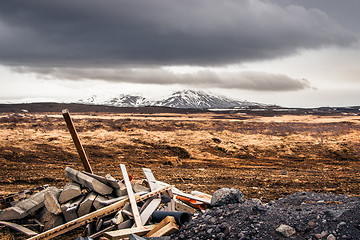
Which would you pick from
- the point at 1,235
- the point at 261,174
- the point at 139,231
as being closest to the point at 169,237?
the point at 139,231

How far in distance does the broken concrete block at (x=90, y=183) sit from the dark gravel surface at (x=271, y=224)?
234cm

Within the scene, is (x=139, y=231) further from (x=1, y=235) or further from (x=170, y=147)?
(x=170, y=147)

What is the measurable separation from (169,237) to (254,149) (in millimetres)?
16905

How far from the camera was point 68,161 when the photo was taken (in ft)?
56.4

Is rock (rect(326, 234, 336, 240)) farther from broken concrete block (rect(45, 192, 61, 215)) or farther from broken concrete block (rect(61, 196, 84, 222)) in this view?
broken concrete block (rect(45, 192, 61, 215))

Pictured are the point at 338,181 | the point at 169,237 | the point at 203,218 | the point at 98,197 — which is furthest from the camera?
the point at 338,181

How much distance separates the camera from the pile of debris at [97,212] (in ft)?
19.5

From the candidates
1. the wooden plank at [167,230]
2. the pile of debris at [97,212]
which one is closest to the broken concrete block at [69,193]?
the pile of debris at [97,212]

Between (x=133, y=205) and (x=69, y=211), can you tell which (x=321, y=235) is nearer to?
(x=133, y=205)

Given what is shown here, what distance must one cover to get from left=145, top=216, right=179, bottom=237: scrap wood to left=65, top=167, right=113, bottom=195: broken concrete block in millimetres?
1832

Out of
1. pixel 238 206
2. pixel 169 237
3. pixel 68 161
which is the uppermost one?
pixel 238 206

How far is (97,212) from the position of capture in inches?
249

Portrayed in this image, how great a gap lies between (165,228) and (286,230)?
2.44 meters

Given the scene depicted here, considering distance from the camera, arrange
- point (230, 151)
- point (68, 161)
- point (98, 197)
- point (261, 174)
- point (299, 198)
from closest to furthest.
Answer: point (98, 197) → point (299, 198) → point (261, 174) → point (68, 161) → point (230, 151)
